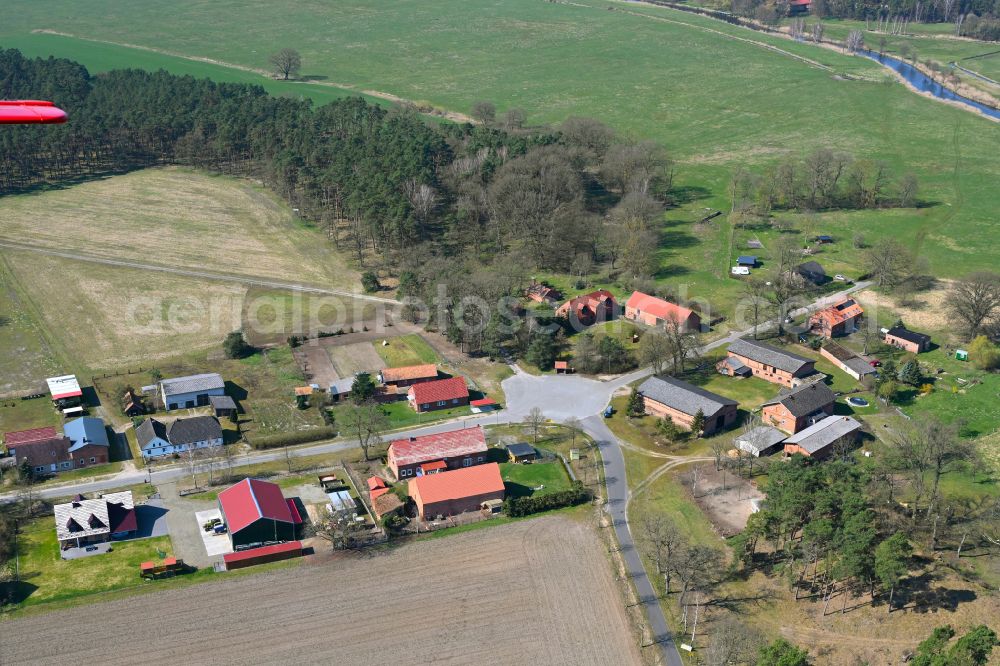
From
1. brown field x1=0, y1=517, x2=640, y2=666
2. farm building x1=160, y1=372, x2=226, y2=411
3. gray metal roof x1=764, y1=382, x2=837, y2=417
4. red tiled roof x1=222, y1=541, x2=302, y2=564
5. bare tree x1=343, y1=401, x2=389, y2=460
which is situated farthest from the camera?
farm building x1=160, y1=372, x2=226, y2=411

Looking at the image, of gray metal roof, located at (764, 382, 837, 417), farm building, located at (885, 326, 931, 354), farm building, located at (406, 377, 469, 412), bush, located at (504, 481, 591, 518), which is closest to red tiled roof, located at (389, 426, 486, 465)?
bush, located at (504, 481, 591, 518)

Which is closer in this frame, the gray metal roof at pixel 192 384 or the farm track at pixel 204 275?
the gray metal roof at pixel 192 384

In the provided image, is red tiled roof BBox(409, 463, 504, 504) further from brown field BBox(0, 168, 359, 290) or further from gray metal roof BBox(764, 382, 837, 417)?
brown field BBox(0, 168, 359, 290)

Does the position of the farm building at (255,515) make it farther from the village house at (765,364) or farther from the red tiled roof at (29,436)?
the village house at (765,364)

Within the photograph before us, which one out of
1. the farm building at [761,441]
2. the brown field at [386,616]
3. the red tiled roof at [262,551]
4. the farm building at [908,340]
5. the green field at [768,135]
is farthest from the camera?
the green field at [768,135]

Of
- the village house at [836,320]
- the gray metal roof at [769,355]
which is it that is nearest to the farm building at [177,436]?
the gray metal roof at [769,355]

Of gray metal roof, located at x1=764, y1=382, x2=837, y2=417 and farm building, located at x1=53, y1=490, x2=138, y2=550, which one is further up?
gray metal roof, located at x1=764, y1=382, x2=837, y2=417

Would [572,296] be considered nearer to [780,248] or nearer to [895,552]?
[780,248]

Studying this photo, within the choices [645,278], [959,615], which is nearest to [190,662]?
[959,615]
